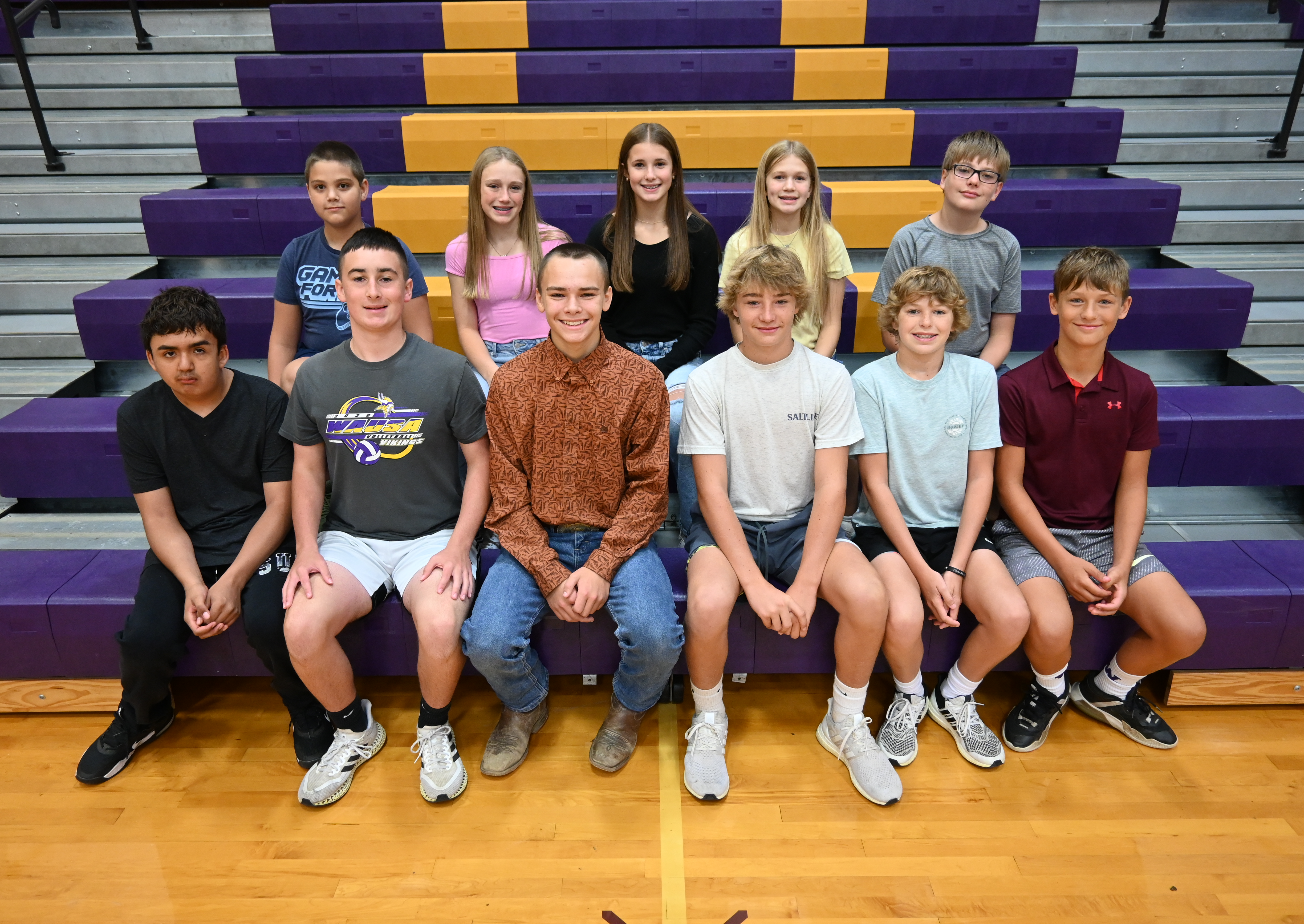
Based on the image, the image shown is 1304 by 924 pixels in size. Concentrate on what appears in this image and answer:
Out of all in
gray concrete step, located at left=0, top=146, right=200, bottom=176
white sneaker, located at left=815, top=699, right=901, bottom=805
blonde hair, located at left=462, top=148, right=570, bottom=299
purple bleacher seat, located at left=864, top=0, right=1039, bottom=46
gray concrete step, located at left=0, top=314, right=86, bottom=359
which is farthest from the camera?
purple bleacher seat, located at left=864, top=0, right=1039, bottom=46

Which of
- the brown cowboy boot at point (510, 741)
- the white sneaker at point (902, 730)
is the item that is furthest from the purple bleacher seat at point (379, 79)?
the white sneaker at point (902, 730)

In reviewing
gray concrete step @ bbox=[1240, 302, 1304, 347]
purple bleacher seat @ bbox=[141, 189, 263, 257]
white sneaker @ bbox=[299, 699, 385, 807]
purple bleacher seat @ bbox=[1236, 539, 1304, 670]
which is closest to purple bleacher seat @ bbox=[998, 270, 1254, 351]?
gray concrete step @ bbox=[1240, 302, 1304, 347]

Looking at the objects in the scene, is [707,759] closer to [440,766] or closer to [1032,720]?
[440,766]

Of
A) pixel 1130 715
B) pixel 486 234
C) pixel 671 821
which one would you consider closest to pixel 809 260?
pixel 486 234

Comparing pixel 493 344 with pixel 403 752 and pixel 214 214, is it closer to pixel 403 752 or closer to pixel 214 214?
pixel 403 752

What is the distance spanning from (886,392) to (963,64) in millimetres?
2269

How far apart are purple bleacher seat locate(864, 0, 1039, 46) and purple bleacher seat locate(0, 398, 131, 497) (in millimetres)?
3305

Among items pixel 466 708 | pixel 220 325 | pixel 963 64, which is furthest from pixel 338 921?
pixel 963 64

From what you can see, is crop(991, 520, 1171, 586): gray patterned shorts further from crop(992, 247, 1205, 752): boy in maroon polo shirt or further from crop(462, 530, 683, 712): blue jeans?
crop(462, 530, 683, 712): blue jeans

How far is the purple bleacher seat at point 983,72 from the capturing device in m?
3.32

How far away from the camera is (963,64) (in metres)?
3.33

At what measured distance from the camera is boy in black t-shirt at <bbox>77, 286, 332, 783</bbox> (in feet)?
5.46

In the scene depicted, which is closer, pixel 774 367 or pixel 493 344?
pixel 774 367

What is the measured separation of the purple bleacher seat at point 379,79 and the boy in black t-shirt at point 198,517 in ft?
6.78
